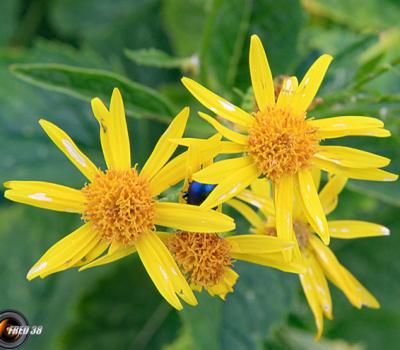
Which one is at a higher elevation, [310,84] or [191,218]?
[310,84]

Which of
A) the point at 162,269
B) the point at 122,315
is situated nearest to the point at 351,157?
the point at 162,269

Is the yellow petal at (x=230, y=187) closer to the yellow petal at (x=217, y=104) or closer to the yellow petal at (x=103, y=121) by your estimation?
the yellow petal at (x=217, y=104)

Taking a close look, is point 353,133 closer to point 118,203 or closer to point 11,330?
point 118,203

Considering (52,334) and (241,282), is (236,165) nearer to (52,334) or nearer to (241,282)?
(241,282)

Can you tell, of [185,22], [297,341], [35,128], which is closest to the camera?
[35,128]

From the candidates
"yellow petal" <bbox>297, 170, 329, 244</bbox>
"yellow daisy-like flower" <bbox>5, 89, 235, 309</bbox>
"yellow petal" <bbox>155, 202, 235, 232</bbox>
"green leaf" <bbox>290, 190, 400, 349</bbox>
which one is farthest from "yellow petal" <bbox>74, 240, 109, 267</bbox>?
"green leaf" <bbox>290, 190, 400, 349</bbox>

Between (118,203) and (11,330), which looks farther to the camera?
(11,330)
